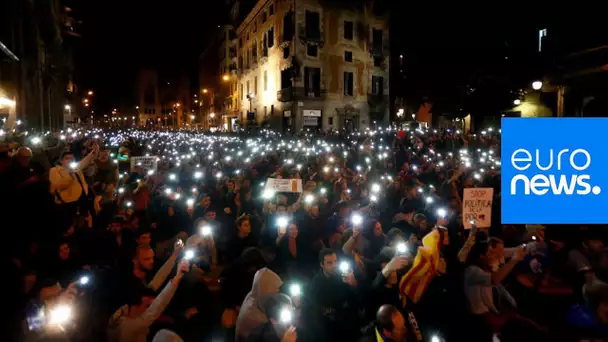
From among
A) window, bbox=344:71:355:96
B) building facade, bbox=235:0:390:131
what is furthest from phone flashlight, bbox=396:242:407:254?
window, bbox=344:71:355:96

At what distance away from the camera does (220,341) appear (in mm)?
4520

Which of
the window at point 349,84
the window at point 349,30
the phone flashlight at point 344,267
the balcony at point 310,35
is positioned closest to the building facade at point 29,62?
the phone flashlight at point 344,267

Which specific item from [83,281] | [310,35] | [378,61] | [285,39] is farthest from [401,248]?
[378,61]

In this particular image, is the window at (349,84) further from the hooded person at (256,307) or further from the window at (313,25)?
the hooded person at (256,307)

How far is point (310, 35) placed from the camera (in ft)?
130

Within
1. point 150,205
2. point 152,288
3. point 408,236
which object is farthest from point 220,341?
point 150,205

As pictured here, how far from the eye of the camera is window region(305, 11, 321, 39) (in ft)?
129

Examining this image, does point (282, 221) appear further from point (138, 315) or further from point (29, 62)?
point (29, 62)

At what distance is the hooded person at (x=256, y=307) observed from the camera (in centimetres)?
429

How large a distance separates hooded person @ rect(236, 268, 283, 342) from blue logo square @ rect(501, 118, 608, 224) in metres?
2.15

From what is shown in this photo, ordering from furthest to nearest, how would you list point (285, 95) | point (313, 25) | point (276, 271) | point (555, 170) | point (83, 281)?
point (285, 95) → point (313, 25) → point (276, 271) → point (83, 281) → point (555, 170)

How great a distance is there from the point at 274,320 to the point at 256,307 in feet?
0.87

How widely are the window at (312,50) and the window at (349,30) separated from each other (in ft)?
11.7

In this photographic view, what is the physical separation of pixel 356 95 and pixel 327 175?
33.1m
